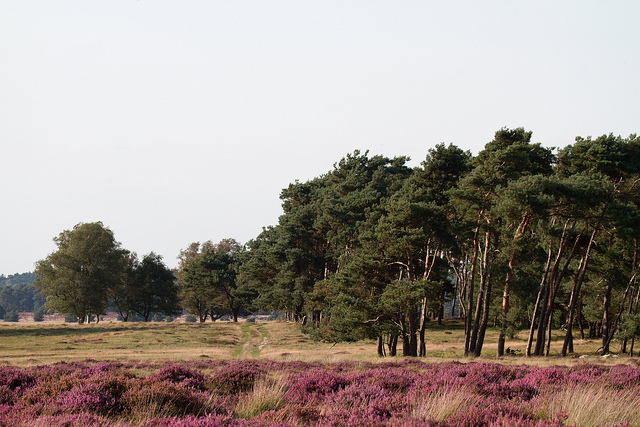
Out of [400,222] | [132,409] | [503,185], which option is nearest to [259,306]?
[400,222]

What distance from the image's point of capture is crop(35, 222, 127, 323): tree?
7362 cm

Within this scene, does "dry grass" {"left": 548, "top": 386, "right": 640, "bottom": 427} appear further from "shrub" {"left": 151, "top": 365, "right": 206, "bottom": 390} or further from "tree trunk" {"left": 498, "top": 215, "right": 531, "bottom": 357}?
"tree trunk" {"left": 498, "top": 215, "right": 531, "bottom": 357}

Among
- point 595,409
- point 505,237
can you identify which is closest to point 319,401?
point 595,409

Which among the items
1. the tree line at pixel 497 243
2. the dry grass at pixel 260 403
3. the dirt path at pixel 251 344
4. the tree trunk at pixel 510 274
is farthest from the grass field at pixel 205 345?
the dry grass at pixel 260 403

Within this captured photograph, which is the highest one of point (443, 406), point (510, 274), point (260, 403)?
point (510, 274)

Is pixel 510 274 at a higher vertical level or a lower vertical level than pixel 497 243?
lower

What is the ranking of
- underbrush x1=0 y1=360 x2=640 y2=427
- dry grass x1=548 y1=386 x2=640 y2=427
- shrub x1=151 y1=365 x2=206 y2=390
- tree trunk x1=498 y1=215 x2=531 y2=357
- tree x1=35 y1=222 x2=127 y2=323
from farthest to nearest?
1. tree x1=35 y1=222 x2=127 y2=323
2. tree trunk x1=498 y1=215 x2=531 y2=357
3. shrub x1=151 y1=365 x2=206 y2=390
4. dry grass x1=548 y1=386 x2=640 y2=427
5. underbrush x1=0 y1=360 x2=640 y2=427

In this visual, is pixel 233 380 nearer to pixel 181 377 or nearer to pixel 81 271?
pixel 181 377

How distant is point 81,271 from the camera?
252 ft

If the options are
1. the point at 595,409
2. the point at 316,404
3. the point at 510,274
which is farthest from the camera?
the point at 510,274

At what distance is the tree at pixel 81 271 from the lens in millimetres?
73625

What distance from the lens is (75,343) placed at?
47219mm

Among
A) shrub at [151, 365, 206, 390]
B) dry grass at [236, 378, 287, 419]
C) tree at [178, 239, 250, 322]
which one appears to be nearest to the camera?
dry grass at [236, 378, 287, 419]

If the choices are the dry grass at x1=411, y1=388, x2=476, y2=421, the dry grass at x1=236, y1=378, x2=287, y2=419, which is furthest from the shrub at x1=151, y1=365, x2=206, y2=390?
the dry grass at x1=411, y1=388, x2=476, y2=421
